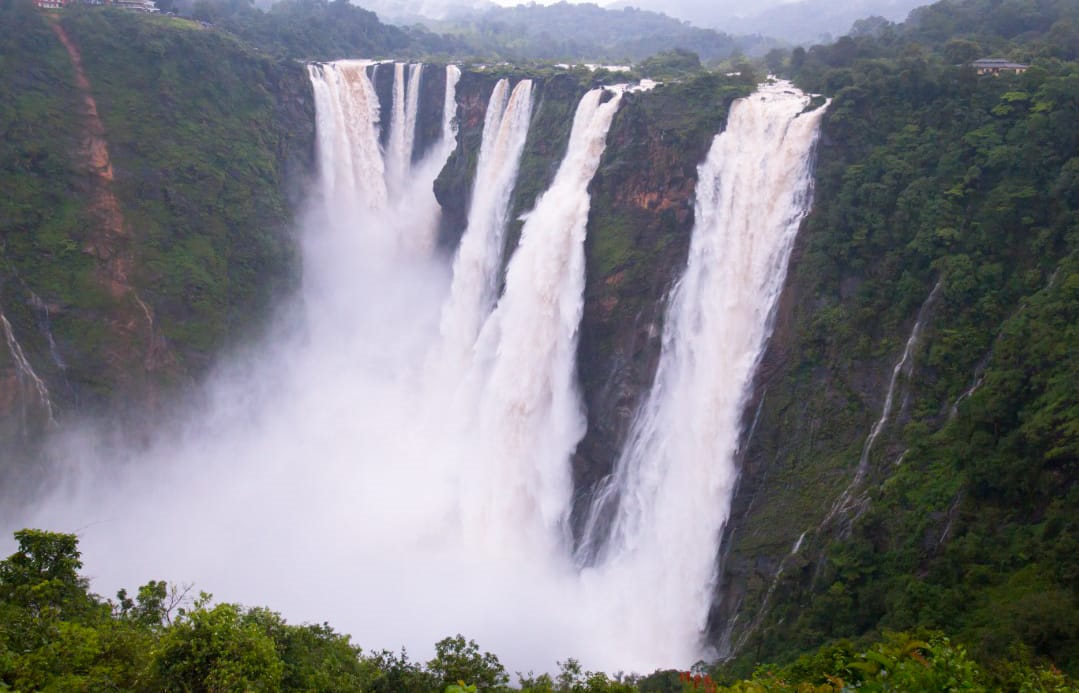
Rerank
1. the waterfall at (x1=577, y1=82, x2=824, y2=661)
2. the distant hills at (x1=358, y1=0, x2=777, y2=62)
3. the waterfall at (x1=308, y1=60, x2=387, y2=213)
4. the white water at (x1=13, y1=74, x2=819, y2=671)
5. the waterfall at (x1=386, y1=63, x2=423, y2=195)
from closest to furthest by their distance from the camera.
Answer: the waterfall at (x1=577, y1=82, x2=824, y2=661)
the white water at (x1=13, y1=74, x2=819, y2=671)
the waterfall at (x1=308, y1=60, x2=387, y2=213)
the waterfall at (x1=386, y1=63, x2=423, y2=195)
the distant hills at (x1=358, y1=0, x2=777, y2=62)

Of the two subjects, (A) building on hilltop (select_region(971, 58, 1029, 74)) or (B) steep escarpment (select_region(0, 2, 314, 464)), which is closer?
(A) building on hilltop (select_region(971, 58, 1029, 74))

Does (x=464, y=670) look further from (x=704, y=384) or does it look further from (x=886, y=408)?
(x=704, y=384)

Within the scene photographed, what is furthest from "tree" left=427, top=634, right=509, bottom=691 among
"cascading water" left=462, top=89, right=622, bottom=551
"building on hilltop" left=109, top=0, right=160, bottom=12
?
"building on hilltop" left=109, top=0, right=160, bottom=12

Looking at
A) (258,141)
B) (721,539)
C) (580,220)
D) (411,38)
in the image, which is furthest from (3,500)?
(411,38)

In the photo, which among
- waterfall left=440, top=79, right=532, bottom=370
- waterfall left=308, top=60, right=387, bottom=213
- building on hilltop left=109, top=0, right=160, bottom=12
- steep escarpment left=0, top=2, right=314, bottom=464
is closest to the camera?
steep escarpment left=0, top=2, right=314, bottom=464

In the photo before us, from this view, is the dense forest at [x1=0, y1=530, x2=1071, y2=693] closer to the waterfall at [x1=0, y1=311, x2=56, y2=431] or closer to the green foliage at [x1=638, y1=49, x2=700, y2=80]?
the waterfall at [x1=0, y1=311, x2=56, y2=431]

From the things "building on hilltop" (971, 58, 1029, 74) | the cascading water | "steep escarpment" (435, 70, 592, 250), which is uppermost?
"steep escarpment" (435, 70, 592, 250)

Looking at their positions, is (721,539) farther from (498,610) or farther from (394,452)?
(394,452)
